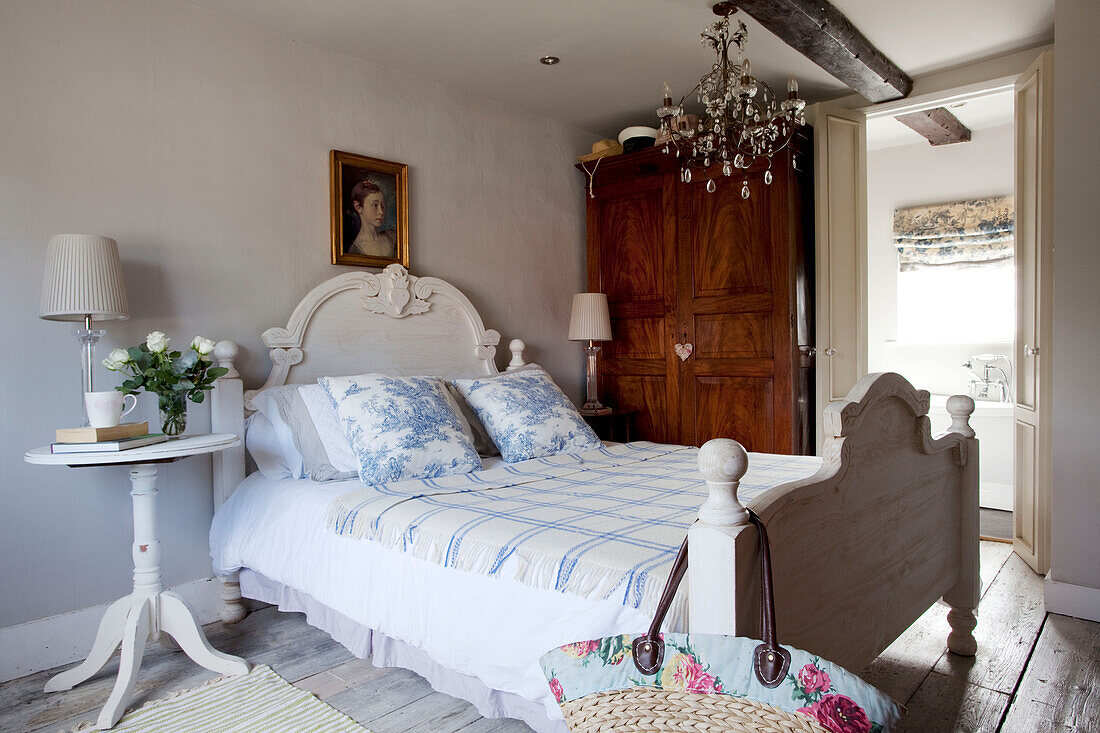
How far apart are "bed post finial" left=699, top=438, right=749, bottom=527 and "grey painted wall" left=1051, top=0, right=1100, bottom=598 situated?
84.3 inches

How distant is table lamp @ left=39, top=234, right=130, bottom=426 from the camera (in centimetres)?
222

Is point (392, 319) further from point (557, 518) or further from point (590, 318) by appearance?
point (557, 518)

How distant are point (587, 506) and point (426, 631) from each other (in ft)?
1.83

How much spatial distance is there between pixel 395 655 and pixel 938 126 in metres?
4.79

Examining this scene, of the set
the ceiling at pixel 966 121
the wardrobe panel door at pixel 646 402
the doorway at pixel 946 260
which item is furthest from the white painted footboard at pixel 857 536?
the ceiling at pixel 966 121

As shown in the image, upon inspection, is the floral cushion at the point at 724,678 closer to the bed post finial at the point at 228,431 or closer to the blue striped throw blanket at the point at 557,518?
the blue striped throw blanket at the point at 557,518

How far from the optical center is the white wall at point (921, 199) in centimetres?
505

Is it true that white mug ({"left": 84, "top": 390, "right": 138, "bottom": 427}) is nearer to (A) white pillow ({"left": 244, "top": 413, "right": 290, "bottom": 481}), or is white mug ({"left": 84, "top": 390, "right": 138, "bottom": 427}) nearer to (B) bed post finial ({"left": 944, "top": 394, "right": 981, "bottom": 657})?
(A) white pillow ({"left": 244, "top": 413, "right": 290, "bottom": 481})

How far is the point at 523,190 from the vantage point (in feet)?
13.3

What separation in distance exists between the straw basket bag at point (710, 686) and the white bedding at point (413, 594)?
0.21 meters

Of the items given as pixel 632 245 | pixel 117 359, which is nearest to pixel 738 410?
pixel 632 245

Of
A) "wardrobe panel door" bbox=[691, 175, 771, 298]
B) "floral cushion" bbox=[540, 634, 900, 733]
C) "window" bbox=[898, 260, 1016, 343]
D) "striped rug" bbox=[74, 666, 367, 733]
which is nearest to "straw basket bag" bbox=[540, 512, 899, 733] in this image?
"floral cushion" bbox=[540, 634, 900, 733]

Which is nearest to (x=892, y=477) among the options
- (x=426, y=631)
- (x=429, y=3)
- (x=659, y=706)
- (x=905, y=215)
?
(x=659, y=706)

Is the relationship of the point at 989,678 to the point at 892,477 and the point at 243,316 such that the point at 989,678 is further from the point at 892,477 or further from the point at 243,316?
the point at 243,316
